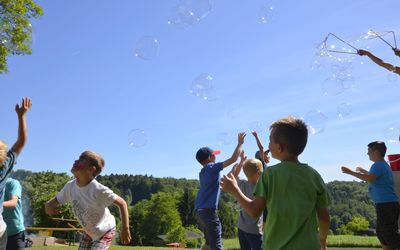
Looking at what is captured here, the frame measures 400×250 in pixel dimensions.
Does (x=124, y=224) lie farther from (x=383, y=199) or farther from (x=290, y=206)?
(x=383, y=199)

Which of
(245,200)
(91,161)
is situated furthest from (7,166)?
(245,200)

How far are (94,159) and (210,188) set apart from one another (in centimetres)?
268

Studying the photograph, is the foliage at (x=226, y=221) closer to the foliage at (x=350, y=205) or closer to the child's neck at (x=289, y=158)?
the foliage at (x=350, y=205)

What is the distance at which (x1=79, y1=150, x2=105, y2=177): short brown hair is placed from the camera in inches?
188

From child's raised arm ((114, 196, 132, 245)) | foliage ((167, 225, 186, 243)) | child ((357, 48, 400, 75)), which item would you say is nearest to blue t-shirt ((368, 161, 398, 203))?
child ((357, 48, 400, 75))

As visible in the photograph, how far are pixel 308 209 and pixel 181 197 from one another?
365 feet

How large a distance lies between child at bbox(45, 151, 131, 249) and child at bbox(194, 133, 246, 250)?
239cm

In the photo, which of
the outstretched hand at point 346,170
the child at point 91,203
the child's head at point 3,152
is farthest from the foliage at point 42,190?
the child's head at point 3,152

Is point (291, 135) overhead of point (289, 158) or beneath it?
overhead

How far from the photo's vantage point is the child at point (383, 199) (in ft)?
22.0

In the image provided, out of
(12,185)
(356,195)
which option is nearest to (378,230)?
(12,185)

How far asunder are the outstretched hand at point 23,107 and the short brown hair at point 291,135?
2712 mm

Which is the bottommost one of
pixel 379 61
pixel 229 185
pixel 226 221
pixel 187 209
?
pixel 226 221

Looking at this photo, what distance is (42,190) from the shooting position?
71625 millimetres
